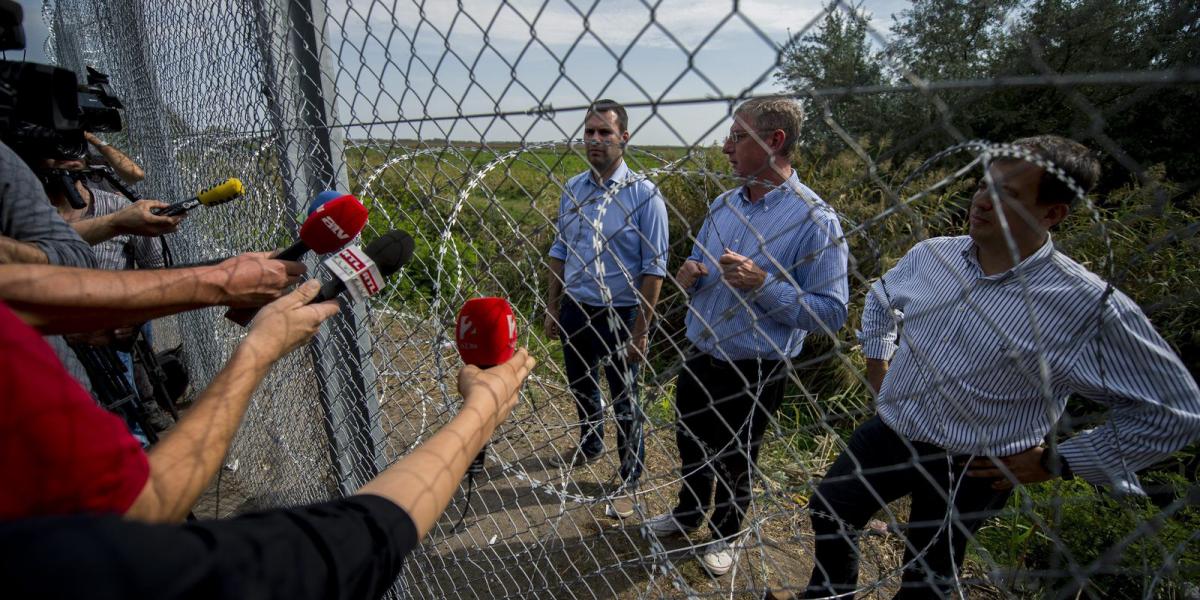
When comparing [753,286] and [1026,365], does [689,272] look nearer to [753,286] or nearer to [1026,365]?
[753,286]

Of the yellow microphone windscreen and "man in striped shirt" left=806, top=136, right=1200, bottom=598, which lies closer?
"man in striped shirt" left=806, top=136, right=1200, bottom=598

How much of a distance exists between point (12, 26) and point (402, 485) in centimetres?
280

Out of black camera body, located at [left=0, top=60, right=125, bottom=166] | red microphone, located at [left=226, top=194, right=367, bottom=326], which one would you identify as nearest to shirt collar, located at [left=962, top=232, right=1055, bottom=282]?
red microphone, located at [left=226, top=194, right=367, bottom=326]

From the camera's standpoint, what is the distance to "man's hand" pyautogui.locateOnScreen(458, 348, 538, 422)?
1186 millimetres

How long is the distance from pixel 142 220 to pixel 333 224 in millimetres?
1339

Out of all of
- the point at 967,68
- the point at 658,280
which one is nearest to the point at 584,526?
the point at 658,280

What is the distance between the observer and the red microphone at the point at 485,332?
1325mm

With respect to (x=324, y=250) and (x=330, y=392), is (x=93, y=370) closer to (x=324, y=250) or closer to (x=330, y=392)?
(x=330, y=392)

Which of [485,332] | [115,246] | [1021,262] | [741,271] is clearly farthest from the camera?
[115,246]

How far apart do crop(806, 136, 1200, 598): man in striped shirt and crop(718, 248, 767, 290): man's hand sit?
32 centimetres

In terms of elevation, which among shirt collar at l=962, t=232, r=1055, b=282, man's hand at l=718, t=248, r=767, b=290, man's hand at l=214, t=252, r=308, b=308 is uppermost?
shirt collar at l=962, t=232, r=1055, b=282

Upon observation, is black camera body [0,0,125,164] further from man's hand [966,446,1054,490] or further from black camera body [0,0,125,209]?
man's hand [966,446,1054,490]

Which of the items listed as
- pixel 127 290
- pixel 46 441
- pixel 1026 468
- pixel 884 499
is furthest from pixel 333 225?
pixel 884 499

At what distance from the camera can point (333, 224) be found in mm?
1552
